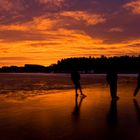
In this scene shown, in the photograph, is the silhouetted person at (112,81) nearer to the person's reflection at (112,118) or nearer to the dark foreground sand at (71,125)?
the dark foreground sand at (71,125)

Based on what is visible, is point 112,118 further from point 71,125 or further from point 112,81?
point 112,81

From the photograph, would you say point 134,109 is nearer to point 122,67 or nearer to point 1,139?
point 1,139

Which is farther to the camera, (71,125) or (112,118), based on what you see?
(112,118)

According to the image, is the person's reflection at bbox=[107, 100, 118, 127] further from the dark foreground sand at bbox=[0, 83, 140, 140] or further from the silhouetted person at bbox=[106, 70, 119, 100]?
the silhouetted person at bbox=[106, 70, 119, 100]

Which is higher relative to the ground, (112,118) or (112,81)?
(112,81)

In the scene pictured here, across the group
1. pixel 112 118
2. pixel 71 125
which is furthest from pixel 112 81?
pixel 71 125

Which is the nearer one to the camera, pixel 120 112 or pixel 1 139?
pixel 1 139

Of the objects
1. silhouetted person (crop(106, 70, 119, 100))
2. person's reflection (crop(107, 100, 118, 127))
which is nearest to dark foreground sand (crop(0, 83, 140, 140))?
person's reflection (crop(107, 100, 118, 127))

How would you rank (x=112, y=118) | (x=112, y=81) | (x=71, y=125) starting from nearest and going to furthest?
(x=71, y=125) → (x=112, y=118) → (x=112, y=81)

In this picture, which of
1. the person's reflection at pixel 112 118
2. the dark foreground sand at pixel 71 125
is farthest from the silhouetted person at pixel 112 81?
the person's reflection at pixel 112 118

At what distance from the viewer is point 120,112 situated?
13133mm

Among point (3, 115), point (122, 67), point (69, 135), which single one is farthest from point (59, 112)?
point (122, 67)

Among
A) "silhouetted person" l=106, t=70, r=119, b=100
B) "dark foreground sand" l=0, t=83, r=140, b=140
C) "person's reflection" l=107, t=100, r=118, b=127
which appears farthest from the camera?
"silhouetted person" l=106, t=70, r=119, b=100

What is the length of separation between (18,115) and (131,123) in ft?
14.2
